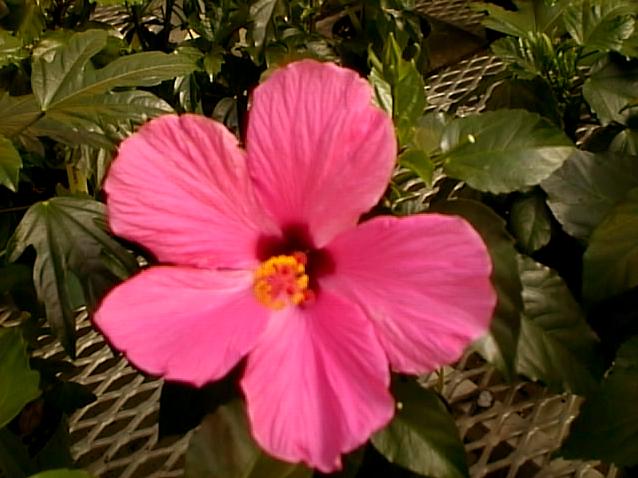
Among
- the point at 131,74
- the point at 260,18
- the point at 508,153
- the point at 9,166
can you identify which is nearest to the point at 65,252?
the point at 9,166

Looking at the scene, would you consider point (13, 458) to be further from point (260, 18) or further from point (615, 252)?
point (260, 18)

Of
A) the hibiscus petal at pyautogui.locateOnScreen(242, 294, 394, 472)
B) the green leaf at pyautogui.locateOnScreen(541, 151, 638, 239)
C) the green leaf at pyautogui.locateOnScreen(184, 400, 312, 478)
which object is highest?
the hibiscus petal at pyautogui.locateOnScreen(242, 294, 394, 472)

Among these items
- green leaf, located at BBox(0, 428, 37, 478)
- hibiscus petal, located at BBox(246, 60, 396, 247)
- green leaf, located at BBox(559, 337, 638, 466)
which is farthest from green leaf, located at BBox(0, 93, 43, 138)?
green leaf, located at BBox(559, 337, 638, 466)

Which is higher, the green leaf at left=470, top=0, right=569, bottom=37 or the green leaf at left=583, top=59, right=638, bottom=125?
the green leaf at left=470, top=0, right=569, bottom=37

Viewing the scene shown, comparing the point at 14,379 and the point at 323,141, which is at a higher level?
the point at 323,141

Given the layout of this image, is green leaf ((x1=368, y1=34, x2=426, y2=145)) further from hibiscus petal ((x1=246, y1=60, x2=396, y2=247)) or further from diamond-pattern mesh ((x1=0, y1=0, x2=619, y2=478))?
diamond-pattern mesh ((x1=0, y1=0, x2=619, y2=478))

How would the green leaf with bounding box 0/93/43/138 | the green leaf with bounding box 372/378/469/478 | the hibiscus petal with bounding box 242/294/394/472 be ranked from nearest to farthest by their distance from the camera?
the hibiscus petal with bounding box 242/294/394/472 < the green leaf with bounding box 372/378/469/478 < the green leaf with bounding box 0/93/43/138

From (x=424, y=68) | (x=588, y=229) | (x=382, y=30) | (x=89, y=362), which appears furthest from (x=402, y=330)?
(x=424, y=68)
